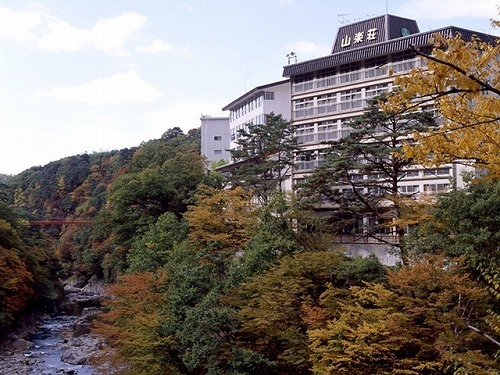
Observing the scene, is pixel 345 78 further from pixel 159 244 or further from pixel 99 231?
pixel 99 231

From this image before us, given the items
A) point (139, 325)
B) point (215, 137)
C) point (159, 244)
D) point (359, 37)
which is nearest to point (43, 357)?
point (159, 244)

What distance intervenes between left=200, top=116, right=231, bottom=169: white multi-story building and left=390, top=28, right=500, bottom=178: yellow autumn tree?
158 feet

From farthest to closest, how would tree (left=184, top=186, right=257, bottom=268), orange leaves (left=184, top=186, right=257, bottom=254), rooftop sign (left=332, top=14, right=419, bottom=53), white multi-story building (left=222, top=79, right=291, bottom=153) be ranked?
white multi-story building (left=222, top=79, right=291, bottom=153) < rooftop sign (left=332, top=14, right=419, bottom=53) < orange leaves (left=184, top=186, right=257, bottom=254) < tree (left=184, top=186, right=257, bottom=268)

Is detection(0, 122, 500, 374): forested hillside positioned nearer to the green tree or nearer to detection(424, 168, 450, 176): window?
the green tree

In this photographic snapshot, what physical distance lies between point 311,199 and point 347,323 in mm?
7433

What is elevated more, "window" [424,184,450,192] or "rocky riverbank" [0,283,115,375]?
"window" [424,184,450,192]

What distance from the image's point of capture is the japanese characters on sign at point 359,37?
98.1ft

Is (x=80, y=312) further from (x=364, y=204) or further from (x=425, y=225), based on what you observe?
(x=425, y=225)

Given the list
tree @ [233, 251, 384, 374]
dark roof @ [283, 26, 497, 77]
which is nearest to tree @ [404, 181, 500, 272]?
tree @ [233, 251, 384, 374]

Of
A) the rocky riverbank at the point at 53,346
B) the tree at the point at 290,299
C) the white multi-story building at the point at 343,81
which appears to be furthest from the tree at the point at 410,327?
the white multi-story building at the point at 343,81

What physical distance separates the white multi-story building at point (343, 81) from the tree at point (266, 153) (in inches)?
65.8

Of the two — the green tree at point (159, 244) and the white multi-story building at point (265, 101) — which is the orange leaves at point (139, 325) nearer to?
the green tree at point (159, 244)

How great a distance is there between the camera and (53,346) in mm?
32219

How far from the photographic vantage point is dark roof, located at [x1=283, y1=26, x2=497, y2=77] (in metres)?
25.1
